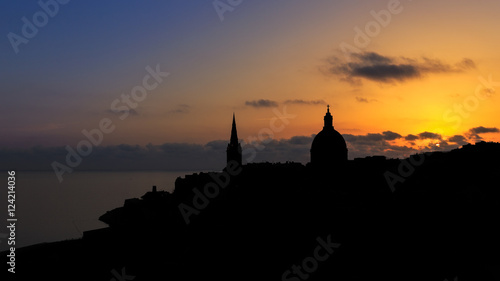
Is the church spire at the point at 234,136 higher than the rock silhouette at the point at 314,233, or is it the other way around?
the church spire at the point at 234,136

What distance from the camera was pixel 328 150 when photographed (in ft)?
188

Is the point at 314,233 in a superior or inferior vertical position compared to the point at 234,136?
inferior

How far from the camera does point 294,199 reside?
37562 millimetres

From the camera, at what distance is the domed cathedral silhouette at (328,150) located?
56750 mm

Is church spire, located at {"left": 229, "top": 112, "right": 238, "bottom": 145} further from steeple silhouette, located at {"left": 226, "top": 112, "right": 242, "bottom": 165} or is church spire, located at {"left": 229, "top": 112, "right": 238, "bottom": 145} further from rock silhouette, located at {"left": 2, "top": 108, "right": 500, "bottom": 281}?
rock silhouette, located at {"left": 2, "top": 108, "right": 500, "bottom": 281}

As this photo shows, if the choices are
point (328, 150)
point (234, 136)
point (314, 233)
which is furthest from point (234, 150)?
point (314, 233)

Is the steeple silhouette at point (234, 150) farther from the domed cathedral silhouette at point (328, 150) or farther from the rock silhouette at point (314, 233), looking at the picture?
the rock silhouette at point (314, 233)

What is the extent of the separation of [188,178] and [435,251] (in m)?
41.6

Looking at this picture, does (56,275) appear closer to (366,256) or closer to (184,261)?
(184,261)

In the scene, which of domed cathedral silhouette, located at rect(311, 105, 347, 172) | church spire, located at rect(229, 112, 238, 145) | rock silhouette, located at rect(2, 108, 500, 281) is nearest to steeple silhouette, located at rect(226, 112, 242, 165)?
church spire, located at rect(229, 112, 238, 145)

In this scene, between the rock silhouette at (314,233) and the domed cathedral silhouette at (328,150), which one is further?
the domed cathedral silhouette at (328,150)

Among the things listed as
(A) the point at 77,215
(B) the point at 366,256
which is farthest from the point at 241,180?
(A) the point at 77,215

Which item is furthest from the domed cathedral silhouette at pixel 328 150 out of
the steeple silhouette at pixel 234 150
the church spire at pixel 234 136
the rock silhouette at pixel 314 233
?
the church spire at pixel 234 136

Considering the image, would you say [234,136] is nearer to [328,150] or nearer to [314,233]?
[328,150]
